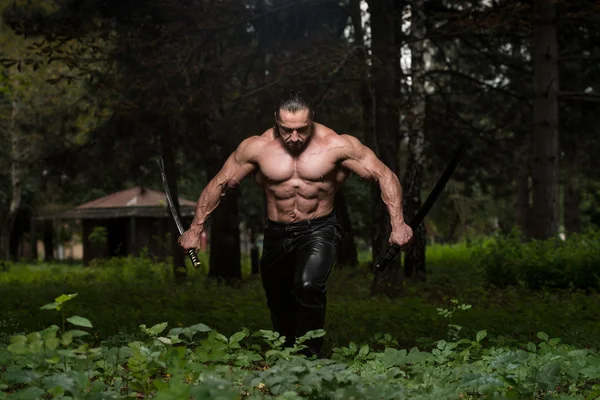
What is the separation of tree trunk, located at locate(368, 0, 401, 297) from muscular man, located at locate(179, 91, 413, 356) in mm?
6972

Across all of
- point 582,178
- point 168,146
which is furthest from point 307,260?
point 582,178

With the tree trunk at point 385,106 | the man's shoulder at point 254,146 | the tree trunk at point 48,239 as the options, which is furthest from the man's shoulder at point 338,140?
the tree trunk at point 48,239

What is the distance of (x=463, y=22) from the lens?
47.9 feet

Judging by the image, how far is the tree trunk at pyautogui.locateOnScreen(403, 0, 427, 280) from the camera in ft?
56.1


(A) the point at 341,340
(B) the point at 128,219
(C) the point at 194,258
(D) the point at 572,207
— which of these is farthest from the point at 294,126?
(B) the point at 128,219

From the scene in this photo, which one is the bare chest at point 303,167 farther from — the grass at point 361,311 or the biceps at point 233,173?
the grass at point 361,311

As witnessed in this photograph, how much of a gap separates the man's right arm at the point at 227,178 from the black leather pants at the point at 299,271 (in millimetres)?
482

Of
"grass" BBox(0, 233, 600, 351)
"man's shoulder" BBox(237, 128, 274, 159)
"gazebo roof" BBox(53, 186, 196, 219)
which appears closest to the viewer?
"man's shoulder" BBox(237, 128, 274, 159)

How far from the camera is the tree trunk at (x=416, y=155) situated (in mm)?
17094

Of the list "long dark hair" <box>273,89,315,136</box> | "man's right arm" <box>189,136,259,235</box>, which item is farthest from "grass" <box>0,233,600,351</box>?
"long dark hair" <box>273,89,315,136</box>

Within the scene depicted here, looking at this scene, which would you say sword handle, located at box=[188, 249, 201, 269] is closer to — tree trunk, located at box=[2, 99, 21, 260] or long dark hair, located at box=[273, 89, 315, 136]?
long dark hair, located at box=[273, 89, 315, 136]

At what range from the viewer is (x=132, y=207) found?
36.9 metres

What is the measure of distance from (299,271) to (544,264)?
32.4ft

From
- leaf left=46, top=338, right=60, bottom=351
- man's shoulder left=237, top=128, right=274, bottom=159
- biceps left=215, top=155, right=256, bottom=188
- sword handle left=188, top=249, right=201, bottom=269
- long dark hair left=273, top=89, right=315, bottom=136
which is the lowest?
leaf left=46, top=338, right=60, bottom=351
